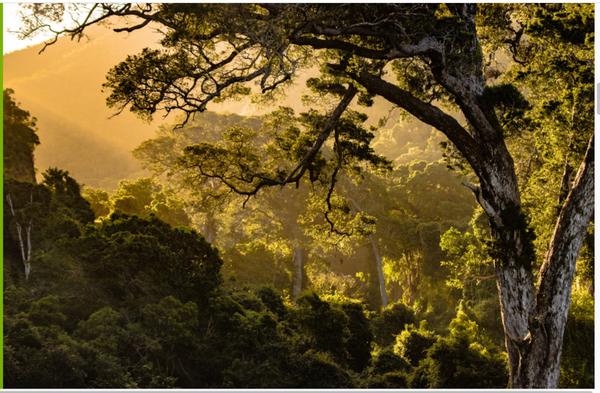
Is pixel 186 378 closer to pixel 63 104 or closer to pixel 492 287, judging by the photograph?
pixel 492 287

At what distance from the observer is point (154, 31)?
8961 millimetres

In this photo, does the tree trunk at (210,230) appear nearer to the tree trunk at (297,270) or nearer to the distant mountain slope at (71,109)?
the tree trunk at (297,270)

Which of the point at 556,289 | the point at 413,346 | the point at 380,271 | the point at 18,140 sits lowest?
the point at 413,346

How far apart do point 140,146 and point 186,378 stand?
1838 cm

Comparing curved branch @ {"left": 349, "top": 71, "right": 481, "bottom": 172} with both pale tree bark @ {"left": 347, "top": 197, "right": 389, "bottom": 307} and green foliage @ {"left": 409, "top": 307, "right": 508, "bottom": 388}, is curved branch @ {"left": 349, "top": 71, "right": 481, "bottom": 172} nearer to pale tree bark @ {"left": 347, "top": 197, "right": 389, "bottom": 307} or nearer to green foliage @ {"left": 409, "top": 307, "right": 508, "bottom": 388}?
green foliage @ {"left": 409, "top": 307, "right": 508, "bottom": 388}

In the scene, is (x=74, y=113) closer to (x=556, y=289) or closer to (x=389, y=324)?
(x=389, y=324)

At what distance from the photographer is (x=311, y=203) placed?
13.3 m

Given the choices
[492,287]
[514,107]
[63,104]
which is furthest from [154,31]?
[63,104]

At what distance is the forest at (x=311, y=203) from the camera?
8.88 meters

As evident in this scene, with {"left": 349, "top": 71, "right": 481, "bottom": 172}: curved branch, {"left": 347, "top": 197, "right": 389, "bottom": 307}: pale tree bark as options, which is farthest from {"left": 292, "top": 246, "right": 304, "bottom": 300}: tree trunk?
{"left": 349, "top": 71, "right": 481, "bottom": 172}: curved branch

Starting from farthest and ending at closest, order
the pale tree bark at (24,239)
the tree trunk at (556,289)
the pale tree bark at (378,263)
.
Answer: the pale tree bark at (378,263)
the pale tree bark at (24,239)
the tree trunk at (556,289)

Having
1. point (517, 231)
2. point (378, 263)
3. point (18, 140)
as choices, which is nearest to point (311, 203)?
point (517, 231)

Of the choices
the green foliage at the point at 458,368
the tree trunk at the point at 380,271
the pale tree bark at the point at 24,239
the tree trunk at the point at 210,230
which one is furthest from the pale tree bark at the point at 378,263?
the pale tree bark at the point at 24,239

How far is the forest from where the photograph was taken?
29.1 ft
